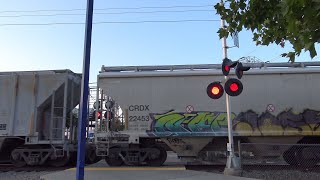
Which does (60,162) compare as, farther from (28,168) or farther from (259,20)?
(259,20)

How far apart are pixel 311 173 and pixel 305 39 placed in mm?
8529

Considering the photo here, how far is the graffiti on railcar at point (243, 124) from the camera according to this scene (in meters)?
14.0

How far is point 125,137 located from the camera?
14172 mm

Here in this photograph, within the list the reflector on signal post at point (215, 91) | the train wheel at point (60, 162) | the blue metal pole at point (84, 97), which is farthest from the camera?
the train wheel at point (60, 162)

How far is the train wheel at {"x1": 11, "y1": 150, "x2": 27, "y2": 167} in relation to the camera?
47.6 feet

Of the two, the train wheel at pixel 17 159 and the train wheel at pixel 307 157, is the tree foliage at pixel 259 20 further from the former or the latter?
the train wheel at pixel 17 159

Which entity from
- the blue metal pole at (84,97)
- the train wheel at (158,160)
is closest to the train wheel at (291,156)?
the train wheel at (158,160)

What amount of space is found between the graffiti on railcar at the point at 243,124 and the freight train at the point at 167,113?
0.03 m

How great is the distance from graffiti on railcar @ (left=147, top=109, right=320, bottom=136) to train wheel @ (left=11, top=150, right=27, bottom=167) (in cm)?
483

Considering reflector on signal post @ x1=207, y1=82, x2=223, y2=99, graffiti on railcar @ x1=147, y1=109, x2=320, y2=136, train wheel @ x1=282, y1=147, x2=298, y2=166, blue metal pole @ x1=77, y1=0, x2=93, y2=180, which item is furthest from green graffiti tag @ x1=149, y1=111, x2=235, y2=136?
blue metal pole @ x1=77, y1=0, x2=93, y2=180

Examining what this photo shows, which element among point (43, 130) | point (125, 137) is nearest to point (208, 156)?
point (125, 137)

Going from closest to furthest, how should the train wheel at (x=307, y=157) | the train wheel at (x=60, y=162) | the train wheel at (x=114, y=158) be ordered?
the train wheel at (x=307, y=157)
the train wheel at (x=114, y=158)
the train wheel at (x=60, y=162)

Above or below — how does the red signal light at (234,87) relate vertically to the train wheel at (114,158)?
above

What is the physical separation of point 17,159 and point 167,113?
579cm
